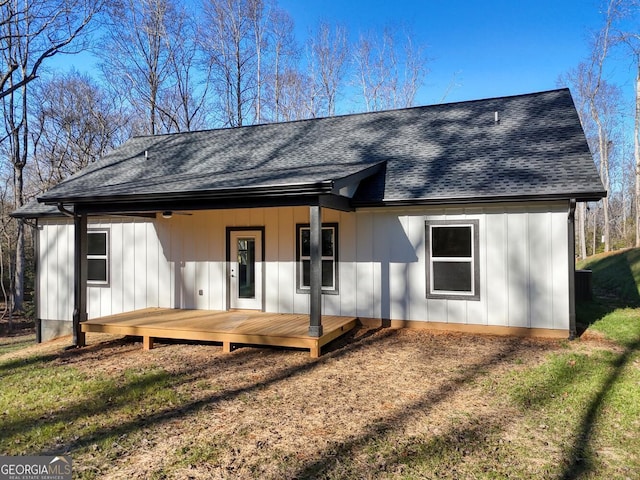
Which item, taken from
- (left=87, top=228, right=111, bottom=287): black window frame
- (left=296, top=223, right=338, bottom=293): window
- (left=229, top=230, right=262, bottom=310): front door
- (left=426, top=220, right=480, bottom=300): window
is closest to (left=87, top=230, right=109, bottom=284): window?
(left=87, top=228, right=111, bottom=287): black window frame

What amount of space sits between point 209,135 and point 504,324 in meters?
10.2

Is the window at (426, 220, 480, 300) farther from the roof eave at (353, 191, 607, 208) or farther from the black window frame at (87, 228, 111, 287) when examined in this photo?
the black window frame at (87, 228, 111, 287)

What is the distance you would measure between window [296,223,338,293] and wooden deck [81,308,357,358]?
68 centimetres

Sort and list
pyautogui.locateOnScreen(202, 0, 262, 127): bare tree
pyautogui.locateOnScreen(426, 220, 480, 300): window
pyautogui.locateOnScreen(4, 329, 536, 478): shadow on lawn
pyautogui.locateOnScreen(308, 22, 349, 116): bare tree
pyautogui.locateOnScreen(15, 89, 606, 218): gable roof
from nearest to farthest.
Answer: pyautogui.locateOnScreen(4, 329, 536, 478): shadow on lawn
pyautogui.locateOnScreen(15, 89, 606, 218): gable roof
pyautogui.locateOnScreen(426, 220, 480, 300): window
pyautogui.locateOnScreen(202, 0, 262, 127): bare tree
pyautogui.locateOnScreen(308, 22, 349, 116): bare tree

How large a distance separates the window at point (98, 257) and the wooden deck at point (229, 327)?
2.14m

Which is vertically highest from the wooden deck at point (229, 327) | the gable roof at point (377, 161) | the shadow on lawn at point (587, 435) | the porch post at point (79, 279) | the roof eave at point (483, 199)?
the gable roof at point (377, 161)

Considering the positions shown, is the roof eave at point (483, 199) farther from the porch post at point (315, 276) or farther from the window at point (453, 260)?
the porch post at point (315, 276)

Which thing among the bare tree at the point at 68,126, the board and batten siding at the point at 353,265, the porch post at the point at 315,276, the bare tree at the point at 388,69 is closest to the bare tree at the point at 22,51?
the bare tree at the point at 68,126

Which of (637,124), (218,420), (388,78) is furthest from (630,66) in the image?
(218,420)

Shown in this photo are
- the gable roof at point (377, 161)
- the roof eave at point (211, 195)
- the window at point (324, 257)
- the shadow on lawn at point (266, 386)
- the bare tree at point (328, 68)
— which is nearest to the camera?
the shadow on lawn at point (266, 386)

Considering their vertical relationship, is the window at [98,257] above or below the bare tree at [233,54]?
below

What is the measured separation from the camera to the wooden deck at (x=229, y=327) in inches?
266

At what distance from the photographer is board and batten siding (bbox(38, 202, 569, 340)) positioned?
7.38 meters

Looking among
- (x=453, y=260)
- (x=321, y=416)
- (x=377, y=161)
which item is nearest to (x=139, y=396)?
(x=321, y=416)
